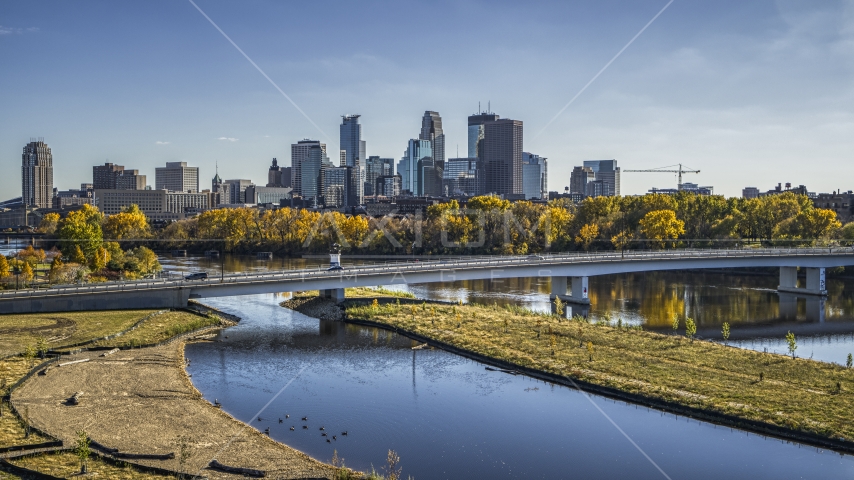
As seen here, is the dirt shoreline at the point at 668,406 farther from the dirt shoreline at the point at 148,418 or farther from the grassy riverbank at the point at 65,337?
the grassy riverbank at the point at 65,337

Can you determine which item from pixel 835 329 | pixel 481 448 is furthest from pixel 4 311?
pixel 835 329

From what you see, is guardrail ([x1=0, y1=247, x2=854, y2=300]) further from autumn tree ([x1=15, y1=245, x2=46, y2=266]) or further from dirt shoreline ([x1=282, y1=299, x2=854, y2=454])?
→ autumn tree ([x1=15, y1=245, x2=46, y2=266])

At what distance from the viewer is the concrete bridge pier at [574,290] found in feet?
222

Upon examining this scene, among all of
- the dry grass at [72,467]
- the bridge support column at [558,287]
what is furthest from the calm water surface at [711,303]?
the dry grass at [72,467]

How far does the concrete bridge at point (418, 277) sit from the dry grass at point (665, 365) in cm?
634

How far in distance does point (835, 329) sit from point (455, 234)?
72.6 m

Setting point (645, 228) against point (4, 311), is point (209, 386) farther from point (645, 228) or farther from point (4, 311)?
point (645, 228)

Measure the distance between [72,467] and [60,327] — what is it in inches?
1009

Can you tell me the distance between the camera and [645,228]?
10800 centimetres

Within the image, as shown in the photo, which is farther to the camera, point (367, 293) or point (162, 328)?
point (367, 293)

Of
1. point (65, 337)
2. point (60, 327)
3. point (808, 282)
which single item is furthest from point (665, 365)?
point (808, 282)

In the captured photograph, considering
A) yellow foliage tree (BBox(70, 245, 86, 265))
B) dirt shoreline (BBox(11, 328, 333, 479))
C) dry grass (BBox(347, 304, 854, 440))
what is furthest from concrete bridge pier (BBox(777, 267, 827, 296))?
yellow foliage tree (BBox(70, 245, 86, 265))

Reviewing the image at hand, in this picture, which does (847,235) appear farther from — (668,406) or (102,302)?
(102,302)

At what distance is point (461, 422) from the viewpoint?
105ft
